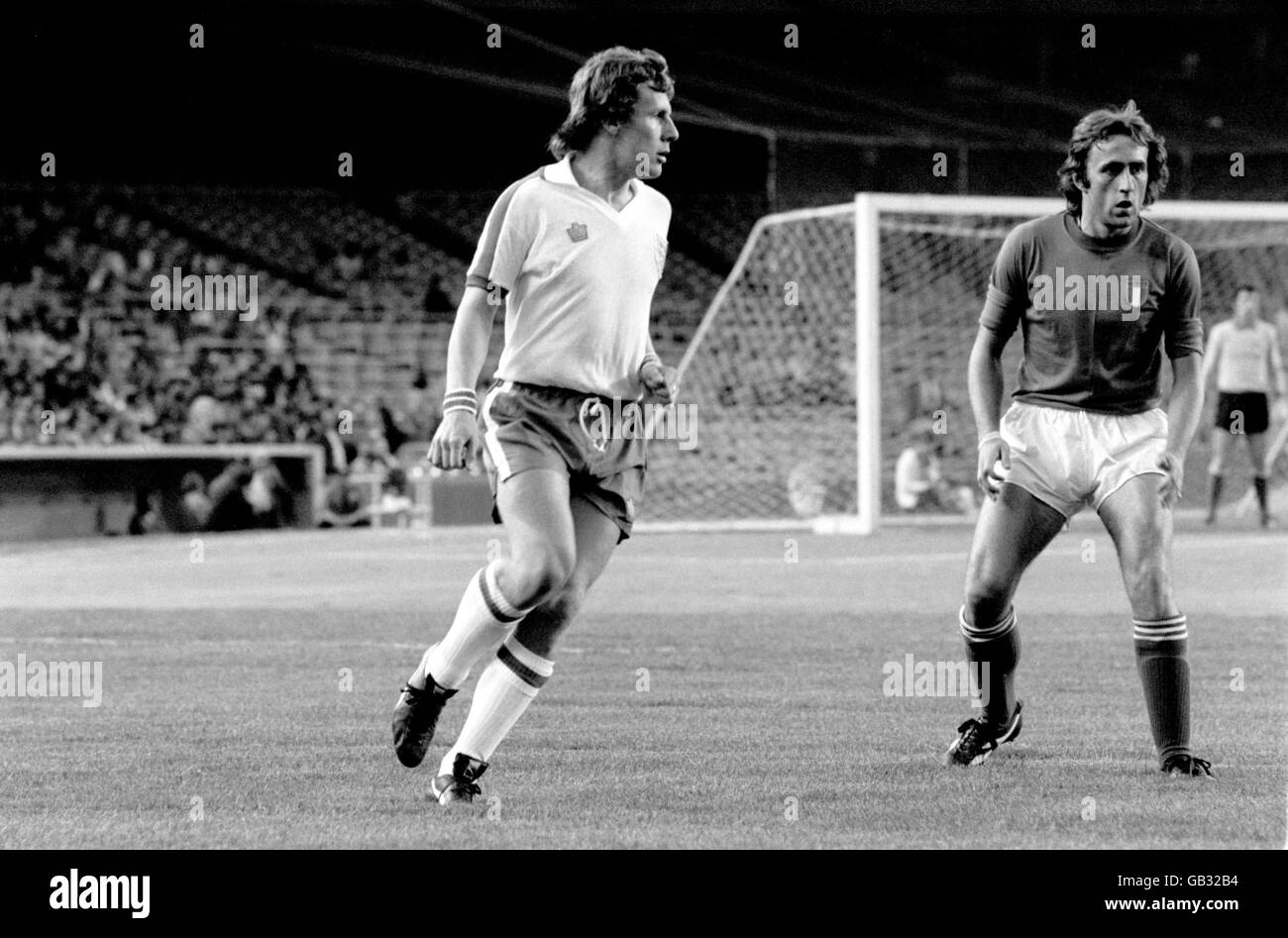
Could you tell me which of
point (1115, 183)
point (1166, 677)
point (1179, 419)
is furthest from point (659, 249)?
point (1166, 677)

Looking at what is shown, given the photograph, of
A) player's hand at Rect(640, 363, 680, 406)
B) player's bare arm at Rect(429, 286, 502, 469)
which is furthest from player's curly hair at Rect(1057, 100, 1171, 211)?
player's bare arm at Rect(429, 286, 502, 469)

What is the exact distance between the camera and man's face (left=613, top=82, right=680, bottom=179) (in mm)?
5941

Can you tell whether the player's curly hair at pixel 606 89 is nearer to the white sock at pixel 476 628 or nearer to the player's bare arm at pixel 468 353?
the player's bare arm at pixel 468 353

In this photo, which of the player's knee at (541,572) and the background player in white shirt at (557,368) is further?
the background player in white shirt at (557,368)

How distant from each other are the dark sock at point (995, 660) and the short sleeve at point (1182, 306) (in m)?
1.06

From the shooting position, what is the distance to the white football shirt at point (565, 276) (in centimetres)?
593

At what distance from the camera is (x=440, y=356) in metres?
31.8

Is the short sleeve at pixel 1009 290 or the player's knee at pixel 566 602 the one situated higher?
the short sleeve at pixel 1009 290

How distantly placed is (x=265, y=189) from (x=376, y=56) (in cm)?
284

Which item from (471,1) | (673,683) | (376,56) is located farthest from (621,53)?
(376,56)

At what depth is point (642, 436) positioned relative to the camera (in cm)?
615

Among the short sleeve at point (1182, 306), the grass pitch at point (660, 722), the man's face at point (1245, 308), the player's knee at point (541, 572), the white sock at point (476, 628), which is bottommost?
the grass pitch at point (660, 722)

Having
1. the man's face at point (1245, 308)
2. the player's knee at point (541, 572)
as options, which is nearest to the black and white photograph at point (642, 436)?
the player's knee at point (541, 572)

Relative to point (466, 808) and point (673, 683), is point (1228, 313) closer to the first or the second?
point (673, 683)
